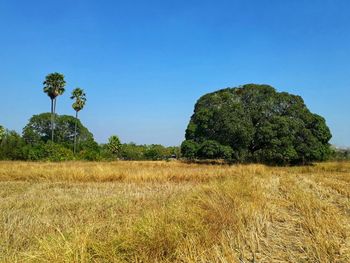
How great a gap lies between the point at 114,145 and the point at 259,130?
1813 inches

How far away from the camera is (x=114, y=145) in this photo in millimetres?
76812

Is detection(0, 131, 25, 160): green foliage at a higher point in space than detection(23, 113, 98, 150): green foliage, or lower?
lower

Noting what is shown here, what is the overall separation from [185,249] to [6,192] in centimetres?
968

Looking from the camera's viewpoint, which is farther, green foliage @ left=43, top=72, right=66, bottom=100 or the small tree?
the small tree

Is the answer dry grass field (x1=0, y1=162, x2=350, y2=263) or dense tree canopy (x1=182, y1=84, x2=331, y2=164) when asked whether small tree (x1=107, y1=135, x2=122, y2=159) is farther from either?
dry grass field (x1=0, y1=162, x2=350, y2=263)

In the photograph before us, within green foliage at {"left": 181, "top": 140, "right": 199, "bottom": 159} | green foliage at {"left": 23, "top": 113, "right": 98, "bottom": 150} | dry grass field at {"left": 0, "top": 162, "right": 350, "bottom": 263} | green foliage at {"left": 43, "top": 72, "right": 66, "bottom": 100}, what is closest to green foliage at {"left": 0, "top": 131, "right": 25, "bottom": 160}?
green foliage at {"left": 43, "top": 72, "right": 66, "bottom": 100}

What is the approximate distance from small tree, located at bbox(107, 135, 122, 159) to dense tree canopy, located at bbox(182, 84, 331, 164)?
121ft

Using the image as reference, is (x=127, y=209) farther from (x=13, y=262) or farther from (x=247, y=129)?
(x=247, y=129)

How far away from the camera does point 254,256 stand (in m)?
4.15

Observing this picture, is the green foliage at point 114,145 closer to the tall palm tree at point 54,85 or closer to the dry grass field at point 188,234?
the tall palm tree at point 54,85

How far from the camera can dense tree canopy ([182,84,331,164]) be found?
35.3 meters

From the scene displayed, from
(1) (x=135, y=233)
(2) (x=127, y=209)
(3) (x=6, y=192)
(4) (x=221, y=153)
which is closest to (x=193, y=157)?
(4) (x=221, y=153)

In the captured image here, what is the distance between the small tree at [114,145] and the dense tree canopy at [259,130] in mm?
36870

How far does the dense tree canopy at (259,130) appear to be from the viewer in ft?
116
